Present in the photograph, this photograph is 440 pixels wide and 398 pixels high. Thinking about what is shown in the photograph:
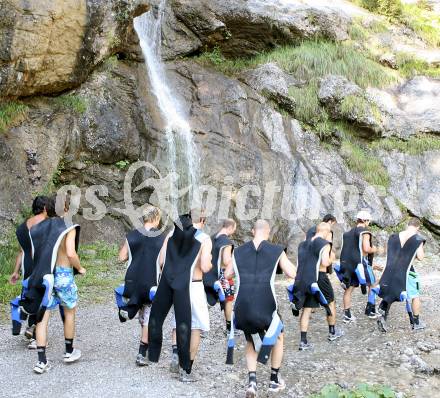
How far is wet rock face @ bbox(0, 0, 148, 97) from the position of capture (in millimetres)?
11766

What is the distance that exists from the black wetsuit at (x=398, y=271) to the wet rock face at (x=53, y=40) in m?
Result: 8.70

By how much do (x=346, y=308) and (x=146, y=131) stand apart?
317 inches

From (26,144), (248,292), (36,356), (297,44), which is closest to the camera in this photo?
(248,292)

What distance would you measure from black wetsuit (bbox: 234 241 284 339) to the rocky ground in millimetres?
821

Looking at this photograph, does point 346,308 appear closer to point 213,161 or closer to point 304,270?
point 304,270

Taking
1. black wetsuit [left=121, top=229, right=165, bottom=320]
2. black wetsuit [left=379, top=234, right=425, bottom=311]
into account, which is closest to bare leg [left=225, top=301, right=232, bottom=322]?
black wetsuit [left=121, top=229, right=165, bottom=320]

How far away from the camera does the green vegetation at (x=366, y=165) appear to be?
1628 cm

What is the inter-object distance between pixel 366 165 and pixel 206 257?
38.1 ft

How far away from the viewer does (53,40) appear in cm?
1244

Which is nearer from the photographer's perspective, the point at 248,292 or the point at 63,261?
the point at 248,292

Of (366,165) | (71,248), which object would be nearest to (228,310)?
(71,248)

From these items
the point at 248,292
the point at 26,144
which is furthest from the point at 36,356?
the point at 26,144

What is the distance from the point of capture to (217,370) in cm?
646

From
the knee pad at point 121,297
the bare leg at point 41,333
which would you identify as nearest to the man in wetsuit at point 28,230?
the bare leg at point 41,333
